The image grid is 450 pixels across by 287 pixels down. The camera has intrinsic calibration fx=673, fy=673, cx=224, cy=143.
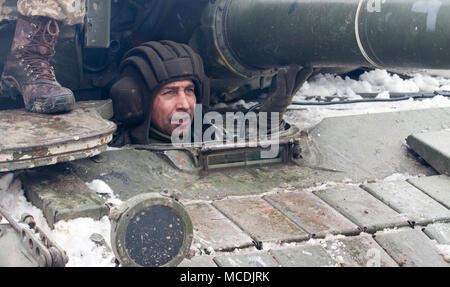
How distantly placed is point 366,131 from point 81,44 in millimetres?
2190

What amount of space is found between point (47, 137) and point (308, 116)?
240 centimetres

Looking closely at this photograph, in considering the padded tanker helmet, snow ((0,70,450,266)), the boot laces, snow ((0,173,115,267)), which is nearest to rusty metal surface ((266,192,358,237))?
snow ((0,70,450,266))

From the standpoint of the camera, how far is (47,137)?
11.6 ft

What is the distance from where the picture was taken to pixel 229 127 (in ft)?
16.3

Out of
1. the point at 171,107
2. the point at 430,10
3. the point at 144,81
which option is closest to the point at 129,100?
the point at 144,81

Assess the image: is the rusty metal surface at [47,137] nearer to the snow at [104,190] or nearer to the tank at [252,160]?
the tank at [252,160]

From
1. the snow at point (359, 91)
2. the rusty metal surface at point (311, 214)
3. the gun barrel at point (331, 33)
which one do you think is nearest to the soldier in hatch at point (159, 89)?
the gun barrel at point (331, 33)

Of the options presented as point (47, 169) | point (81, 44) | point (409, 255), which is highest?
point (81, 44)

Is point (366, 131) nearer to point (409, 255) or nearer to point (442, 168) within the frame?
point (442, 168)

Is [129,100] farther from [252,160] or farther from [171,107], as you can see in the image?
[252,160]

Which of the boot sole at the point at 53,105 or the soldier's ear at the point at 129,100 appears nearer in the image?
the boot sole at the point at 53,105

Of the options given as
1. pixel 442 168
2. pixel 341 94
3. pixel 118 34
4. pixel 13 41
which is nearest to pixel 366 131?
pixel 442 168

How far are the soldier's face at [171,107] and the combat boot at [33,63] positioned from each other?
697 millimetres

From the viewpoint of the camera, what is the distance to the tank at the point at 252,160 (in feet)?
10.3
